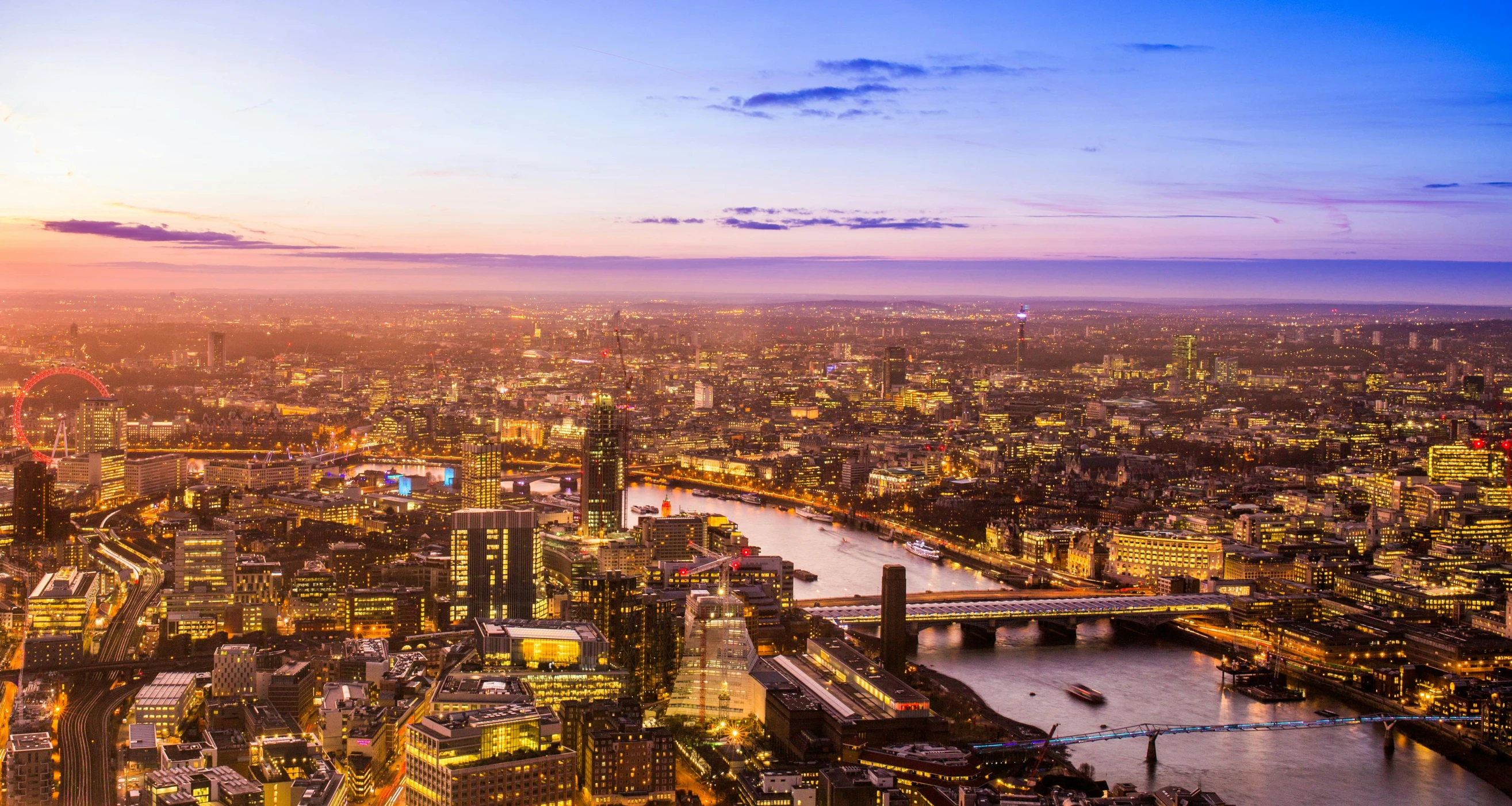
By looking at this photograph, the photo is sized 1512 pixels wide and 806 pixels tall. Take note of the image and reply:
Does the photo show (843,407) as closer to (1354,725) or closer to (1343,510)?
(1343,510)

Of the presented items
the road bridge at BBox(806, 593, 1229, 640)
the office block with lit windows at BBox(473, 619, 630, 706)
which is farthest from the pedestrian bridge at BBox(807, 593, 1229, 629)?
the office block with lit windows at BBox(473, 619, 630, 706)

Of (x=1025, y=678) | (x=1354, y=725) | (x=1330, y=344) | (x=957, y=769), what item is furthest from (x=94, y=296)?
(x=1330, y=344)

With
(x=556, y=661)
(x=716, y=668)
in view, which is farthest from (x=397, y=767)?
(x=716, y=668)

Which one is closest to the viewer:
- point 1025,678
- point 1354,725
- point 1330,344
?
point 1354,725

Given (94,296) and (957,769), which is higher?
(94,296)

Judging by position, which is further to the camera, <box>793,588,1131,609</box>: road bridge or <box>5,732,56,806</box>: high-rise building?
<box>793,588,1131,609</box>: road bridge

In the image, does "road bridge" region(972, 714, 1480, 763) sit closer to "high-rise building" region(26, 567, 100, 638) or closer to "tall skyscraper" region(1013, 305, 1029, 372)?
"high-rise building" region(26, 567, 100, 638)

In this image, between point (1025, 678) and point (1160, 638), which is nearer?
point (1025, 678)

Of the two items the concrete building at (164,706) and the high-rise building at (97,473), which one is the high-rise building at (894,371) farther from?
the concrete building at (164,706)
